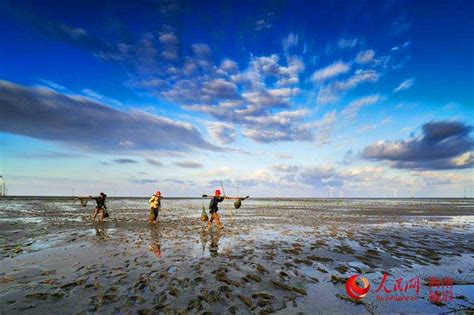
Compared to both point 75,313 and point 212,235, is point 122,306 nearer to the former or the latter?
point 75,313

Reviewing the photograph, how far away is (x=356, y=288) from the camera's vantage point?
8.97m

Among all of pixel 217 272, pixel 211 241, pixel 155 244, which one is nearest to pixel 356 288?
pixel 217 272

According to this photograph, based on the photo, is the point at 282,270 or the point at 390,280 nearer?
the point at 390,280

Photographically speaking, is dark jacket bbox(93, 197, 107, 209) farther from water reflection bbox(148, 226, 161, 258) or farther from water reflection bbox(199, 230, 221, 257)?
water reflection bbox(199, 230, 221, 257)

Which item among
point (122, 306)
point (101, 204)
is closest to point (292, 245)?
point (122, 306)

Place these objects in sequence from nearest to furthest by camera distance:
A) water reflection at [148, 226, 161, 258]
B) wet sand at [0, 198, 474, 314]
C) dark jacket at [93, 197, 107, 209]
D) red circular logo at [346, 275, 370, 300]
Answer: wet sand at [0, 198, 474, 314], red circular logo at [346, 275, 370, 300], water reflection at [148, 226, 161, 258], dark jacket at [93, 197, 107, 209]

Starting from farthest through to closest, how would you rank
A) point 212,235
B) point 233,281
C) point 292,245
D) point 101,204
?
point 101,204 → point 212,235 → point 292,245 → point 233,281

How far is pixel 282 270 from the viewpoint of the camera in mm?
10844

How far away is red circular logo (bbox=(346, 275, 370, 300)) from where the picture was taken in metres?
8.23

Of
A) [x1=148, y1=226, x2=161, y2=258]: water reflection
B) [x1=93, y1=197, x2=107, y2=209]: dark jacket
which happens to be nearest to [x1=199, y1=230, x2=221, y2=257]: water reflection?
[x1=148, y1=226, x2=161, y2=258]: water reflection

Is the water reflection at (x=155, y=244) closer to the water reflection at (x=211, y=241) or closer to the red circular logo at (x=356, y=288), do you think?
the water reflection at (x=211, y=241)

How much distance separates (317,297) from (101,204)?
25.8 m

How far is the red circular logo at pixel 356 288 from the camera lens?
8.23 metres

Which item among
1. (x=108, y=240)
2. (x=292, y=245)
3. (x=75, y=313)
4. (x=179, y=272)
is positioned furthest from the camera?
(x=108, y=240)
